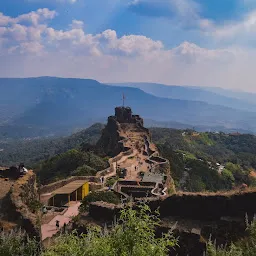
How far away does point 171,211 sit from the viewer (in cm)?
1664

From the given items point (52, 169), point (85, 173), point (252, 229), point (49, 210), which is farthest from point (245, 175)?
point (252, 229)

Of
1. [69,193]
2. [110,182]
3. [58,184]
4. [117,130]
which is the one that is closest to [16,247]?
[69,193]

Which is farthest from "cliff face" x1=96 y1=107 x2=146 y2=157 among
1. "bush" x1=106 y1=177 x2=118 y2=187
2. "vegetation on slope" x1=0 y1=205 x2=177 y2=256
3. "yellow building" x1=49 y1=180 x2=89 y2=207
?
"vegetation on slope" x1=0 y1=205 x2=177 y2=256

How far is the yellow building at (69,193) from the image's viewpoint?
2925 centimetres

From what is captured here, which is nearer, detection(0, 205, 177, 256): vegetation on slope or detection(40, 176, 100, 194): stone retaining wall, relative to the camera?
detection(0, 205, 177, 256): vegetation on slope

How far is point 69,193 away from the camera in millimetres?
29266

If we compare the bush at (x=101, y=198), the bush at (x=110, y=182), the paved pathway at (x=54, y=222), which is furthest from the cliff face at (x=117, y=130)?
the bush at (x=101, y=198)

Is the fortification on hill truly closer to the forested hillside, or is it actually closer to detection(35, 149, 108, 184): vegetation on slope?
detection(35, 149, 108, 184): vegetation on slope

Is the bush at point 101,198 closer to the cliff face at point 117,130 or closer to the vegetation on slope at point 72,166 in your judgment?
the vegetation on slope at point 72,166

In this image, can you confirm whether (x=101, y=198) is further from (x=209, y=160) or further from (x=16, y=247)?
(x=209, y=160)

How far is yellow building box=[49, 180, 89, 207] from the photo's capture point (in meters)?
29.2

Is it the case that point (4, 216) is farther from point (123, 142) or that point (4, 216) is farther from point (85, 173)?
point (123, 142)

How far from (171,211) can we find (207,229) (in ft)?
6.64

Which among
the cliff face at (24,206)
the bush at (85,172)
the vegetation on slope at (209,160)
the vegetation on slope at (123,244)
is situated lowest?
the vegetation on slope at (209,160)
